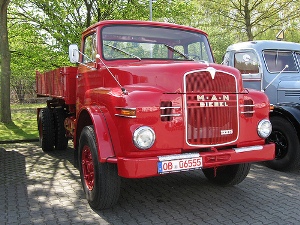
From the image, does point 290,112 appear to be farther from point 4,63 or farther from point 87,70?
point 4,63

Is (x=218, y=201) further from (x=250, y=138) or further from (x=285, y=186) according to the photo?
(x=285, y=186)

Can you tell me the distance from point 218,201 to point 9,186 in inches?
125

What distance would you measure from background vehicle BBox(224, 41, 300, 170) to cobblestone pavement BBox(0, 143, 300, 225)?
1.42ft

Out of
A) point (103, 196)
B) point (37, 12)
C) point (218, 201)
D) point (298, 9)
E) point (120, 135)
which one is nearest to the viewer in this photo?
point (120, 135)

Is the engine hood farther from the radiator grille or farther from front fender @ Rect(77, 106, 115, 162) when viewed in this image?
front fender @ Rect(77, 106, 115, 162)

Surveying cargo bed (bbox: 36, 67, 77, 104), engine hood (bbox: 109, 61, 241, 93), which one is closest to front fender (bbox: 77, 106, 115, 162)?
engine hood (bbox: 109, 61, 241, 93)

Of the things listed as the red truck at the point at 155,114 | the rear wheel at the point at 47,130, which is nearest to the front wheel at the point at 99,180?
the red truck at the point at 155,114

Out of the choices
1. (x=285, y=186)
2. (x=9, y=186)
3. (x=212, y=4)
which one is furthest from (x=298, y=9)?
(x=9, y=186)

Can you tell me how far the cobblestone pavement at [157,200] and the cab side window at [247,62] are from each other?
7.31 ft

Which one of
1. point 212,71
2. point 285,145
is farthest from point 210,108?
point 285,145

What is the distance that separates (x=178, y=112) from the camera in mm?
3658

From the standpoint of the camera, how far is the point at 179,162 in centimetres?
352

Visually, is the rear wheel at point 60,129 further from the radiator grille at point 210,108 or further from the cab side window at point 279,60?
the cab side window at point 279,60

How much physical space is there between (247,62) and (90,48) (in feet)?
12.5
